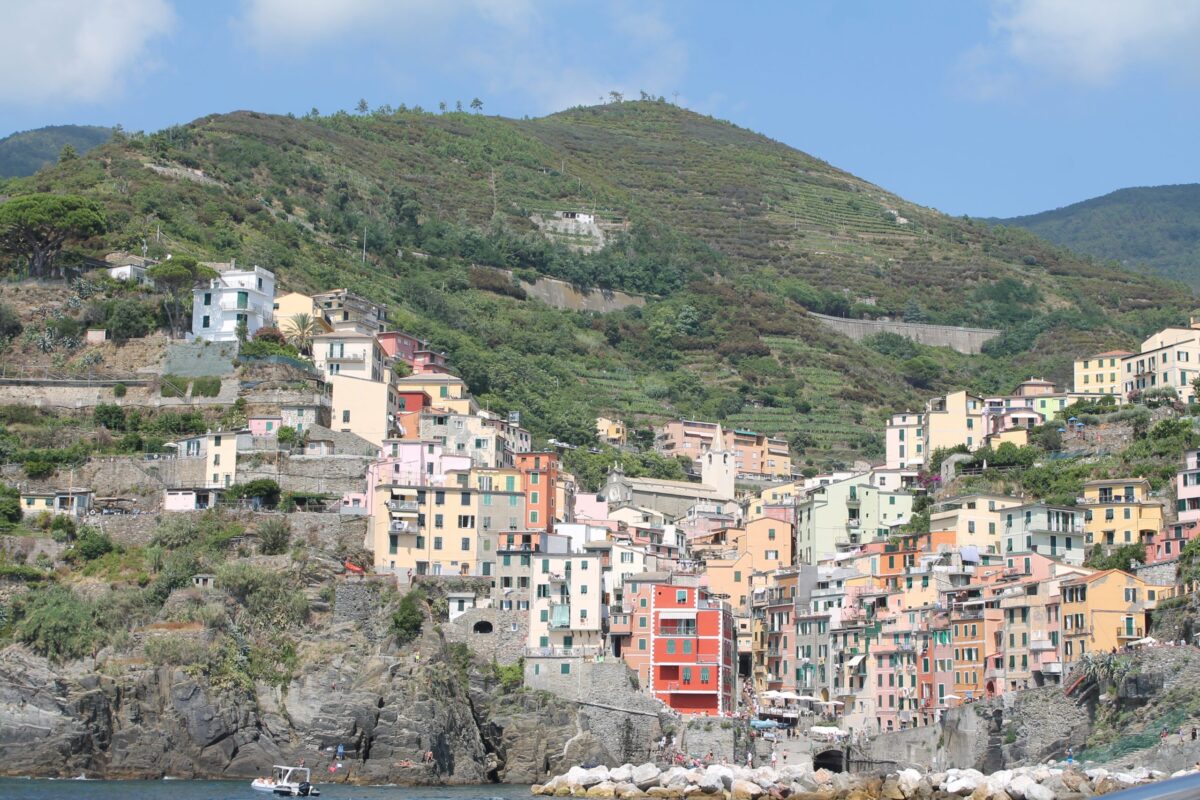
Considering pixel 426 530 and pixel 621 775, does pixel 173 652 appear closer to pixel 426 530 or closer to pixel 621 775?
pixel 426 530

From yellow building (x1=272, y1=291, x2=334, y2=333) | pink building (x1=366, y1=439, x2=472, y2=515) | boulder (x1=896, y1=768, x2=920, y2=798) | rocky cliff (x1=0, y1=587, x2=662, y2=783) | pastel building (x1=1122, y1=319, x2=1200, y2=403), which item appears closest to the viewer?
boulder (x1=896, y1=768, x2=920, y2=798)

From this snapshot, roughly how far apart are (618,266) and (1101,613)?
92.8 meters

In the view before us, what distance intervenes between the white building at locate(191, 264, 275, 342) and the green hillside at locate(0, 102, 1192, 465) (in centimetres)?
1090

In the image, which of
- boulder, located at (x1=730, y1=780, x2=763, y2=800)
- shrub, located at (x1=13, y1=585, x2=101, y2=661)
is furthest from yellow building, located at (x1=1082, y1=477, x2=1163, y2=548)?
shrub, located at (x1=13, y1=585, x2=101, y2=661)

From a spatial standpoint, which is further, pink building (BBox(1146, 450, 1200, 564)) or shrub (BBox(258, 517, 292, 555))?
shrub (BBox(258, 517, 292, 555))

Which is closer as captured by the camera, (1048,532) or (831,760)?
(831,760)

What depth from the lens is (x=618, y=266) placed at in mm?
153000

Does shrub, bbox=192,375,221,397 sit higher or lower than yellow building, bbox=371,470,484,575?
higher

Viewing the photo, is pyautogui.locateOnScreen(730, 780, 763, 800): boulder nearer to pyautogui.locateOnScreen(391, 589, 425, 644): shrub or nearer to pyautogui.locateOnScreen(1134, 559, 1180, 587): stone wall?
pyautogui.locateOnScreen(391, 589, 425, 644): shrub

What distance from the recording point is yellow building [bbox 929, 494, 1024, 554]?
7594 cm

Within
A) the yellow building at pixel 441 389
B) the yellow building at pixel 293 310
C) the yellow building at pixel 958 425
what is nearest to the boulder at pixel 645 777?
the yellow building at pixel 441 389

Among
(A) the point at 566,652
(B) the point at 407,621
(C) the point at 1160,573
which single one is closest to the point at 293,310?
(B) the point at 407,621

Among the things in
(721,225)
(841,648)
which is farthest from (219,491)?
(721,225)

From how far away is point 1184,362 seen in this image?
9162 cm
